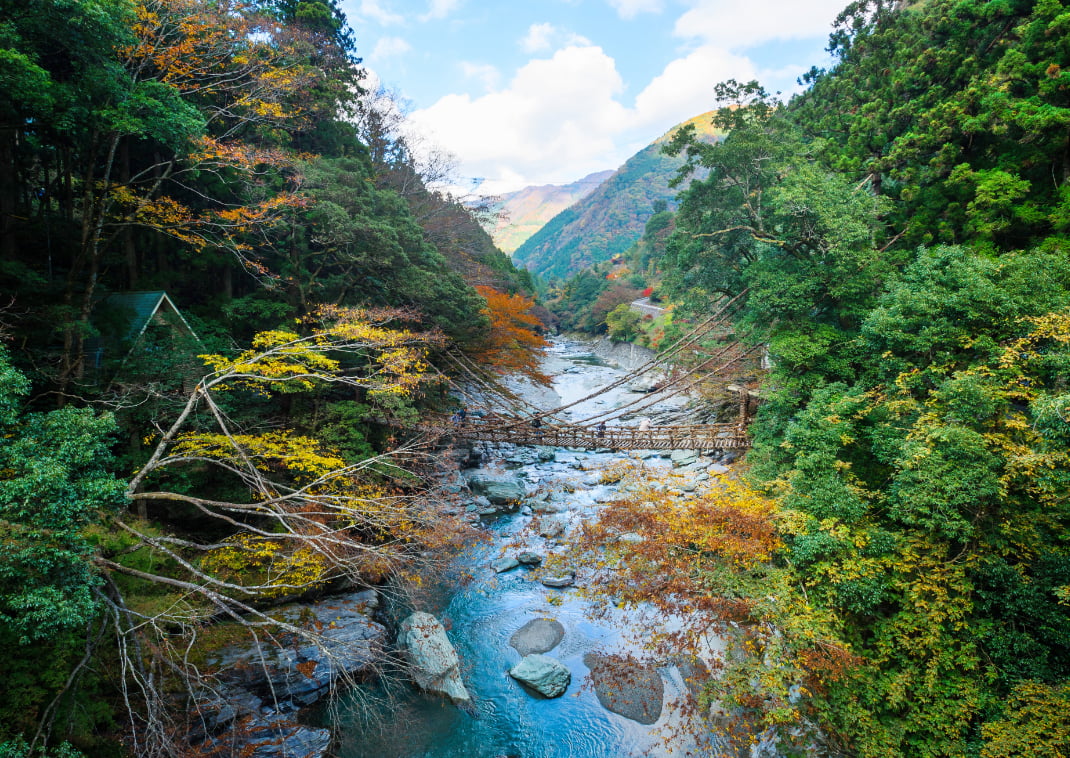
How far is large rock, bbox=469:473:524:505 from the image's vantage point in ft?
37.0

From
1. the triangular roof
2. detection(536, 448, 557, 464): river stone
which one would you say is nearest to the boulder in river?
detection(536, 448, 557, 464): river stone

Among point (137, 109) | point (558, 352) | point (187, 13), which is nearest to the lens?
point (137, 109)

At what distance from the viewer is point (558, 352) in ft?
111

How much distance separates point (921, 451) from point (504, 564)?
23.5 ft

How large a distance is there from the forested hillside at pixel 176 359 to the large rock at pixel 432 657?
1016 mm

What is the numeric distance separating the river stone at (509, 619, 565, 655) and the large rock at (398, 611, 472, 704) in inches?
42.1

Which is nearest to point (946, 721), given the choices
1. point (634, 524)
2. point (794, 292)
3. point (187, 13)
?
point (634, 524)

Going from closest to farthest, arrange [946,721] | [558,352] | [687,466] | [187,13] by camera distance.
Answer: [946,721]
[187,13]
[687,466]
[558,352]

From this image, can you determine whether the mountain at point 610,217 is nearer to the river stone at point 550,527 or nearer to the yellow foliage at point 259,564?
the river stone at point 550,527

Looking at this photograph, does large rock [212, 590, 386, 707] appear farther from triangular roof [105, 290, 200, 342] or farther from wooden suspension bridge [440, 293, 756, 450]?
triangular roof [105, 290, 200, 342]

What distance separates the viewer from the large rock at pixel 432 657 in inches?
237

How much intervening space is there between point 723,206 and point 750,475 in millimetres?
6550

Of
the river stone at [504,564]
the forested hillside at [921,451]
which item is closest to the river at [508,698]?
the river stone at [504,564]

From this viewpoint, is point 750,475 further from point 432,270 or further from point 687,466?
point 432,270
